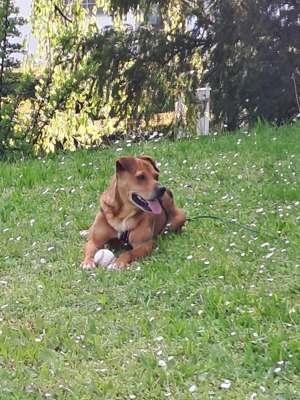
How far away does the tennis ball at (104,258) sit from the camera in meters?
4.62

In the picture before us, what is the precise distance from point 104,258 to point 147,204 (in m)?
0.52

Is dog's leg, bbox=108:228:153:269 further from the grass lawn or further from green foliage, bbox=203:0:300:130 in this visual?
green foliage, bbox=203:0:300:130

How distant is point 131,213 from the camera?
15.9 feet

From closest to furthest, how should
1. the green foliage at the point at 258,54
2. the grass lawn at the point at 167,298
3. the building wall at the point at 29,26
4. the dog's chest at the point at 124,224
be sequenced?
1. the grass lawn at the point at 167,298
2. the dog's chest at the point at 124,224
3. the green foliage at the point at 258,54
4. the building wall at the point at 29,26

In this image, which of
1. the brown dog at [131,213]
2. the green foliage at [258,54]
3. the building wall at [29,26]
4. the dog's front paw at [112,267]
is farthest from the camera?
the building wall at [29,26]

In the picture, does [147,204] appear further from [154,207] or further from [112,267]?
[112,267]

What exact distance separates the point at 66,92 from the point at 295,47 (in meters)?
3.33

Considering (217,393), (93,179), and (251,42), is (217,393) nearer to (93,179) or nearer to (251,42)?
(93,179)

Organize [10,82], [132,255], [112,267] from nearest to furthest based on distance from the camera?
[112,267], [132,255], [10,82]

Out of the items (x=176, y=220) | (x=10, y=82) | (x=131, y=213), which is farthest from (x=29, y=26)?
(x=131, y=213)

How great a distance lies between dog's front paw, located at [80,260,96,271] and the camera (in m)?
4.55

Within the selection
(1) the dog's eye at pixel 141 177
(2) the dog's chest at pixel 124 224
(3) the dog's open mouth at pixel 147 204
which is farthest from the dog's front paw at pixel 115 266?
(1) the dog's eye at pixel 141 177

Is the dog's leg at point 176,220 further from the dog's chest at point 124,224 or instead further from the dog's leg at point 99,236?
the dog's leg at point 99,236

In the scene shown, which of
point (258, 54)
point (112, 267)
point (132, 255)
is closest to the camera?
point (112, 267)
